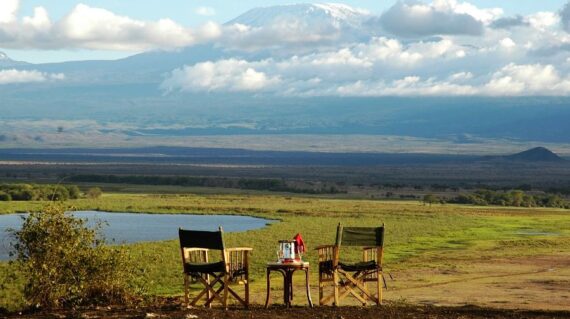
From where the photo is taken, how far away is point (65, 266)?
1911 cm


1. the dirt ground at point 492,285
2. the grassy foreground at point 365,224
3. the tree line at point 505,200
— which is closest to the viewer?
the dirt ground at point 492,285

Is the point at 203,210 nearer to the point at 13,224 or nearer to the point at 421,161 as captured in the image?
the point at 13,224

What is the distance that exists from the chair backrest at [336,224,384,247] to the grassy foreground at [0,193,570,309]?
81.4 inches

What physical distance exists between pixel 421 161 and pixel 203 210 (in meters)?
129

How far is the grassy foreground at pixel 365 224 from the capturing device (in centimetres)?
2812

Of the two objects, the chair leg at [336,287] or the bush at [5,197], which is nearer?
the chair leg at [336,287]

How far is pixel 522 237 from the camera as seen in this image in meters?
41.5

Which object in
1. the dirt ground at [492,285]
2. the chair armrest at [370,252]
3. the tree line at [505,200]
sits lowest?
the tree line at [505,200]

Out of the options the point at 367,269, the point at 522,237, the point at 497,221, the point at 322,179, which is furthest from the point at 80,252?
the point at 322,179

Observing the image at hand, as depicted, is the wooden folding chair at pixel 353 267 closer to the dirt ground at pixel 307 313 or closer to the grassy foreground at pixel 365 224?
the dirt ground at pixel 307 313

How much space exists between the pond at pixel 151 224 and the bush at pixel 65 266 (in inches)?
611

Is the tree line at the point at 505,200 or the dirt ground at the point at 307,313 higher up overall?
the dirt ground at the point at 307,313

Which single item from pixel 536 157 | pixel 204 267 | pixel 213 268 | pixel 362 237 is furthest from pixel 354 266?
pixel 536 157

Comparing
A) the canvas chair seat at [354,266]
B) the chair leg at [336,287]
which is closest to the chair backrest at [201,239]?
the canvas chair seat at [354,266]
